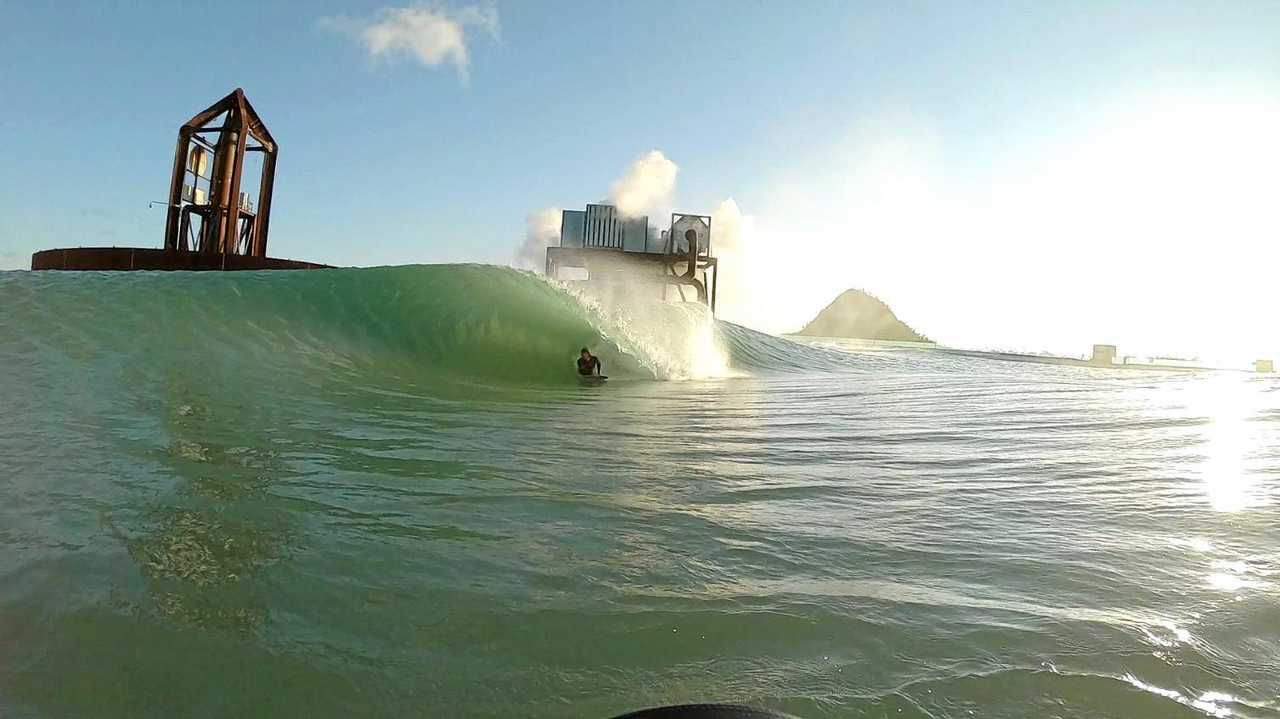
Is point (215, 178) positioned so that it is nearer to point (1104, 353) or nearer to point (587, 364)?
point (587, 364)

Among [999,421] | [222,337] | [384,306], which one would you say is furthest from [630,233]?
[999,421]

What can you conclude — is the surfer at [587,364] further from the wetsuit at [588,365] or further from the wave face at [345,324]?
the wave face at [345,324]

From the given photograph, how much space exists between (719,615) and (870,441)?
149 inches

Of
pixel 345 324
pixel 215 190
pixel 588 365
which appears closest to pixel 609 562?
pixel 588 365

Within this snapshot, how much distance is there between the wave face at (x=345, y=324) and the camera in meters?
8.63

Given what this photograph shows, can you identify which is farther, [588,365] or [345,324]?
[345,324]

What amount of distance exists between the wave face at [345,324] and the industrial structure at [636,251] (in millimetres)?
16012

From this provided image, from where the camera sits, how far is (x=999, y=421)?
6.74 m

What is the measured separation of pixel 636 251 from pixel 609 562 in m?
31.3

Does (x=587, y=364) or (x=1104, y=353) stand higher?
(x=1104, y=353)

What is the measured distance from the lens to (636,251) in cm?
3325

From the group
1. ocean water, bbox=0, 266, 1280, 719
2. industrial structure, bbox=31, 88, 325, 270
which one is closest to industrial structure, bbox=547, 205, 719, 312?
industrial structure, bbox=31, 88, 325, 270

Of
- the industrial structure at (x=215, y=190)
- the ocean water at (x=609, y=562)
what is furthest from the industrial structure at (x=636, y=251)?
the ocean water at (x=609, y=562)

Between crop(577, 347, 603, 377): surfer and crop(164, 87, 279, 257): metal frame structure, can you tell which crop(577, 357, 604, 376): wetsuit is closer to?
crop(577, 347, 603, 377): surfer
